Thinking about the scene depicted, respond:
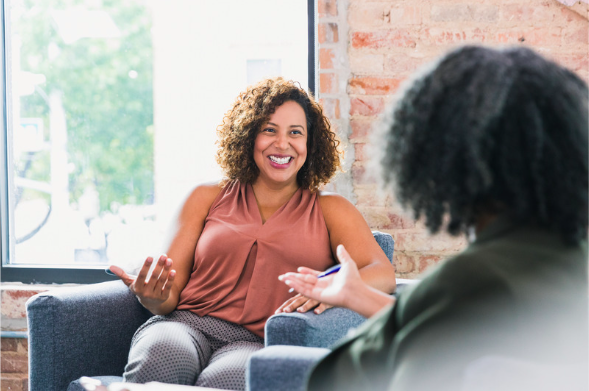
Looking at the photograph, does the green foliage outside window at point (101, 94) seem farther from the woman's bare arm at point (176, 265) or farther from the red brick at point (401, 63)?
the red brick at point (401, 63)

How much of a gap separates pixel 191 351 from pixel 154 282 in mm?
213

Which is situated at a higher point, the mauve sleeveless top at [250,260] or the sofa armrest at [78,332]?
the mauve sleeveless top at [250,260]

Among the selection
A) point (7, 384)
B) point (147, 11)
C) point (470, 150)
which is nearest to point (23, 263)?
point (7, 384)

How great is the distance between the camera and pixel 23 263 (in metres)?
2.50

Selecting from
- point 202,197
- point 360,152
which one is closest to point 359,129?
point 360,152

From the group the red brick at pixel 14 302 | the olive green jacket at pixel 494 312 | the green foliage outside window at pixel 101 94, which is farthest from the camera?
the green foliage outside window at pixel 101 94

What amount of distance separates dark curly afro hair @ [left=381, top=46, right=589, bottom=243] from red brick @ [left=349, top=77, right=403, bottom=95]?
1.45 m

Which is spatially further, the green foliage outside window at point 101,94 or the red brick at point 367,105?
the green foliage outside window at point 101,94

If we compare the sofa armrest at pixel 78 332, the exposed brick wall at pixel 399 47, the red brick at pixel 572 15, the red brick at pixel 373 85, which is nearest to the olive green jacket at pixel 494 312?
the sofa armrest at pixel 78 332

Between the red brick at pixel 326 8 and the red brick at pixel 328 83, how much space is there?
0.23m

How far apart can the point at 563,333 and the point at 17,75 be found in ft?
8.23

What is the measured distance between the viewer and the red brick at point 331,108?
7.16 feet

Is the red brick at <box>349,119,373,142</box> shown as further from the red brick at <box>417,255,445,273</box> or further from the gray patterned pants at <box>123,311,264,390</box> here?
the gray patterned pants at <box>123,311,264,390</box>

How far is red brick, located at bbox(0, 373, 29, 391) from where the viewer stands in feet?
7.83
